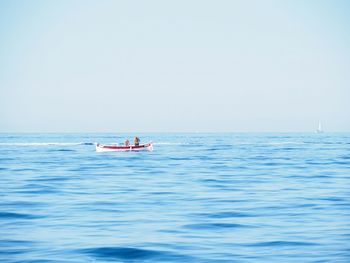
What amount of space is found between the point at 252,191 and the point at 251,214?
6986mm

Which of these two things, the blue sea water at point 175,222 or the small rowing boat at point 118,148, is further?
the small rowing boat at point 118,148

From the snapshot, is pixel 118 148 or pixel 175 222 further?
pixel 118 148

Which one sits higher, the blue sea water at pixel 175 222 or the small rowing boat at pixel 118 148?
the blue sea water at pixel 175 222

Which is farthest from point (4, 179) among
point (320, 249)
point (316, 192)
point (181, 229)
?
point (320, 249)

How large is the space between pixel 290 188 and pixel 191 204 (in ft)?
24.8

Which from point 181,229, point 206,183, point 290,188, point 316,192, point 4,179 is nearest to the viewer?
point 181,229

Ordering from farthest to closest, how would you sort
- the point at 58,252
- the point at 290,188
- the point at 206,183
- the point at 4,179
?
1. the point at 4,179
2. the point at 206,183
3. the point at 290,188
4. the point at 58,252

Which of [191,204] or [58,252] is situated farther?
[191,204]

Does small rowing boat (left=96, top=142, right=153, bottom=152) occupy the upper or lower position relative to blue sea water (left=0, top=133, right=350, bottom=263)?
lower

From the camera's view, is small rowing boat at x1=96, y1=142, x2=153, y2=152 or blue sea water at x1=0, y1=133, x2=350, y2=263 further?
small rowing boat at x1=96, y1=142, x2=153, y2=152

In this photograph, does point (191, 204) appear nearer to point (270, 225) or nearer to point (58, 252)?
point (270, 225)

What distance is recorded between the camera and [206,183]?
28.5 meters

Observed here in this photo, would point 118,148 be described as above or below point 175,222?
below

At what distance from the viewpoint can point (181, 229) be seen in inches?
580
